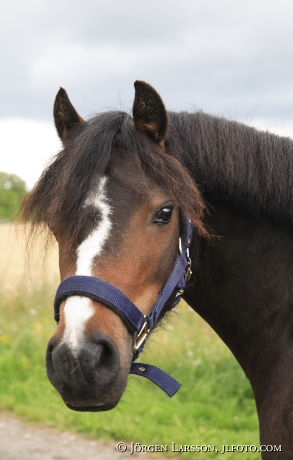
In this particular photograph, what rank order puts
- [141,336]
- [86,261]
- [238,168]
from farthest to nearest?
1. [238,168]
2. [141,336]
3. [86,261]

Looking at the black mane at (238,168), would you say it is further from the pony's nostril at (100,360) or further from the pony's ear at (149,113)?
the pony's nostril at (100,360)

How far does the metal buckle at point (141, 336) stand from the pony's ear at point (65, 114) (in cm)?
108

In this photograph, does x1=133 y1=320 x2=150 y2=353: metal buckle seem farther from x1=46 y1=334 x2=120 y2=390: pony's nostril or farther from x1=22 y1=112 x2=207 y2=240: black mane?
x1=22 y1=112 x2=207 y2=240: black mane

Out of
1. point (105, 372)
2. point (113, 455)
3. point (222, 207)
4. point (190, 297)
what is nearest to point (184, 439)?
point (113, 455)

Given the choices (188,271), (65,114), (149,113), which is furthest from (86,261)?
(65,114)

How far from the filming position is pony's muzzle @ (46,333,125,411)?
2.39 m

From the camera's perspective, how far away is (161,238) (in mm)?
2781

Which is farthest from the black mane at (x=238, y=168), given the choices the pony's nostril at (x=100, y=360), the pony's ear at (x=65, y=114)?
the pony's nostril at (x=100, y=360)

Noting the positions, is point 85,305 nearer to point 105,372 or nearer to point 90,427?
point 105,372

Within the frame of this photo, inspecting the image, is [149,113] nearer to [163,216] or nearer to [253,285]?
[163,216]

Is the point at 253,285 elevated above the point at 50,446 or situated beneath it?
elevated above

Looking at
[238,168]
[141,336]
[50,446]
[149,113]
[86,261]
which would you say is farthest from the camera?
[50,446]

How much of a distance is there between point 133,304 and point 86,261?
0.27m

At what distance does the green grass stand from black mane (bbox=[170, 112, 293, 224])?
251cm
